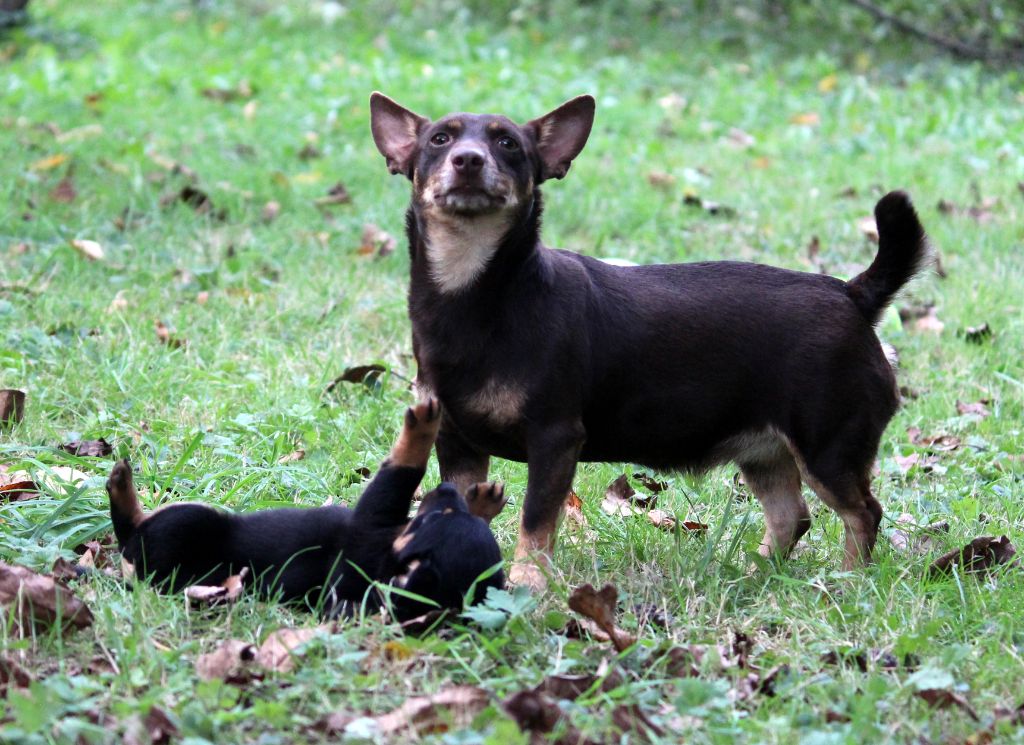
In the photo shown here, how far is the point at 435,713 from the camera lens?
2812mm

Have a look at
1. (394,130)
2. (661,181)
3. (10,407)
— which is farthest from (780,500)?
(661,181)

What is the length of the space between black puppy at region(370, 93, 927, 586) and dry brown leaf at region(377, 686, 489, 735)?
0.82 metres

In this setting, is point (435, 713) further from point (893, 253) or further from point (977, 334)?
point (977, 334)

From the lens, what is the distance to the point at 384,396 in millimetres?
5078

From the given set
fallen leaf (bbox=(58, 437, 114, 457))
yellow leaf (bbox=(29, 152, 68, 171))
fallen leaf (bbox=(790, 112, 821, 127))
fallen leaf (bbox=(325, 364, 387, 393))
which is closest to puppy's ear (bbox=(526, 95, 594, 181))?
fallen leaf (bbox=(325, 364, 387, 393))

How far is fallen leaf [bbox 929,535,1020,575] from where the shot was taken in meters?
3.81

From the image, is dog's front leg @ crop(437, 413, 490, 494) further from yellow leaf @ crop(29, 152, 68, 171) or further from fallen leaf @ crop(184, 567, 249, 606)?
yellow leaf @ crop(29, 152, 68, 171)

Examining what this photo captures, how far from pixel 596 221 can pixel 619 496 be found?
304 centimetres

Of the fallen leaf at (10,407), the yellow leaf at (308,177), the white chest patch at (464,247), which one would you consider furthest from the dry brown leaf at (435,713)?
the yellow leaf at (308,177)

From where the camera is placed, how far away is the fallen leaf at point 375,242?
264 inches

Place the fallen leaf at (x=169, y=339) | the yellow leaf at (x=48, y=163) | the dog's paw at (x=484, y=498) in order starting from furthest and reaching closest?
the yellow leaf at (x=48, y=163) → the fallen leaf at (x=169, y=339) → the dog's paw at (x=484, y=498)

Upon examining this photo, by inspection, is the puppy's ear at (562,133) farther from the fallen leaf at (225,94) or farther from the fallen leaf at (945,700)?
the fallen leaf at (225,94)

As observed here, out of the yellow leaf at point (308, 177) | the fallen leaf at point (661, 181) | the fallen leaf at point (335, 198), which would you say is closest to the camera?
the fallen leaf at point (335, 198)

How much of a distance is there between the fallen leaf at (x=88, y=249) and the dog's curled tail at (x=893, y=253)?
11.9 feet
